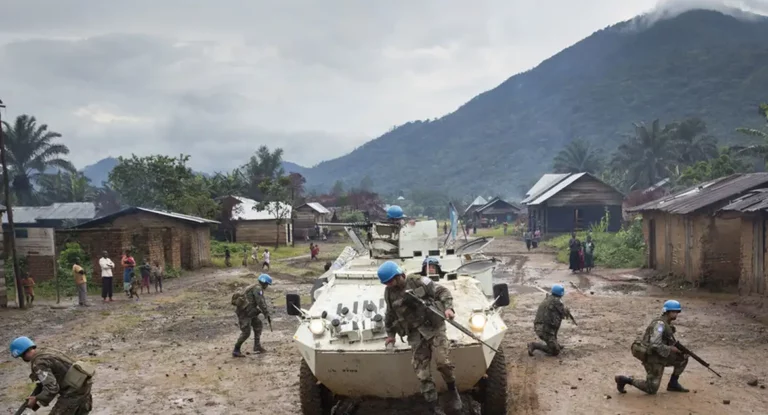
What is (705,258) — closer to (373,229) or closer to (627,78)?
(373,229)

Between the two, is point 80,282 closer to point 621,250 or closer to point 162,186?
point 621,250

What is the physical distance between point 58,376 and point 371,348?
2798 mm

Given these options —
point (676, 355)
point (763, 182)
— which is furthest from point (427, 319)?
point (763, 182)

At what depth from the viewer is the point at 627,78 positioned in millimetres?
175250

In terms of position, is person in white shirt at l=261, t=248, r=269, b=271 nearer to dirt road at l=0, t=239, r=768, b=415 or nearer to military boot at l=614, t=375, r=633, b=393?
Result: dirt road at l=0, t=239, r=768, b=415

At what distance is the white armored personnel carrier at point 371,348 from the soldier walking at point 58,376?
197 cm

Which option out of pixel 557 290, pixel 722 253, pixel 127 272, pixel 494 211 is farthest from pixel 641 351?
pixel 494 211

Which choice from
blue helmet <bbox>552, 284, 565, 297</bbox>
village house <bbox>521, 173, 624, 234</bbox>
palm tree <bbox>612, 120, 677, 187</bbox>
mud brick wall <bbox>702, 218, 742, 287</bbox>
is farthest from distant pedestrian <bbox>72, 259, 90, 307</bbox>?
palm tree <bbox>612, 120, 677, 187</bbox>

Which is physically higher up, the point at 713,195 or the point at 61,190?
the point at 61,190

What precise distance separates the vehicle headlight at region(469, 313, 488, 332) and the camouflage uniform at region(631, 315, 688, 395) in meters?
2.29

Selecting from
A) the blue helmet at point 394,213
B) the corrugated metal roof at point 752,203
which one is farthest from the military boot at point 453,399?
the corrugated metal roof at point 752,203

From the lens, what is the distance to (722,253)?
16656 millimetres

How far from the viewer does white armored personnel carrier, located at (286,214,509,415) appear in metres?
6.19

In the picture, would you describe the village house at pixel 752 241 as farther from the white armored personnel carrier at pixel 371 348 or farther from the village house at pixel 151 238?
the village house at pixel 151 238
